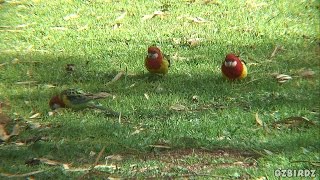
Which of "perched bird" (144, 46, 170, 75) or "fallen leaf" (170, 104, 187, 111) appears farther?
"perched bird" (144, 46, 170, 75)

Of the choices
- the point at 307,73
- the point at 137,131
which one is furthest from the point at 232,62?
the point at 137,131

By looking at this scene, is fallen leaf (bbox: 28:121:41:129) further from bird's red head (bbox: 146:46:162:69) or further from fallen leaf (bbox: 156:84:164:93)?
bird's red head (bbox: 146:46:162:69)

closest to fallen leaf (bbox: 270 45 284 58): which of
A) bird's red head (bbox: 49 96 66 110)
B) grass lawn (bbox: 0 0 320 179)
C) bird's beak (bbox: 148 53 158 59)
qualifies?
grass lawn (bbox: 0 0 320 179)

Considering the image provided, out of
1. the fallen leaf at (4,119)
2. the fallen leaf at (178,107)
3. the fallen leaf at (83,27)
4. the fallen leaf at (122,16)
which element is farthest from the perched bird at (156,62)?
the fallen leaf at (122,16)

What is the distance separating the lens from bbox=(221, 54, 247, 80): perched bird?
5.38 meters

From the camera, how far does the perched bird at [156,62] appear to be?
5.64 m

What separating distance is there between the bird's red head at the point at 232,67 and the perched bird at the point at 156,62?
0.56 metres

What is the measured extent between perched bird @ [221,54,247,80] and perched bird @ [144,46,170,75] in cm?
56

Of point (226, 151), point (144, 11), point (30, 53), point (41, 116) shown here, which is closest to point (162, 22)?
point (144, 11)

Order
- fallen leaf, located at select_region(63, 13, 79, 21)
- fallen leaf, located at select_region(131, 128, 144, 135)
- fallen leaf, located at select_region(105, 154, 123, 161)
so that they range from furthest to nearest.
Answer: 1. fallen leaf, located at select_region(63, 13, 79, 21)
2. fallen leaf, located at select_region(131, 128, 144, 135)
3. fallen leaf, located at select_region(105, 154, 123, 161)

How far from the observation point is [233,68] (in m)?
5.38

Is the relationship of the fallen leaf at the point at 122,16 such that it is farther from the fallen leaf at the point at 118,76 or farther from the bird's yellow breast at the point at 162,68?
the bird's yellow breast at the point at 162,68

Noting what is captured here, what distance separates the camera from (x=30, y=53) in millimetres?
6648

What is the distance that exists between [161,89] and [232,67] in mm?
650
